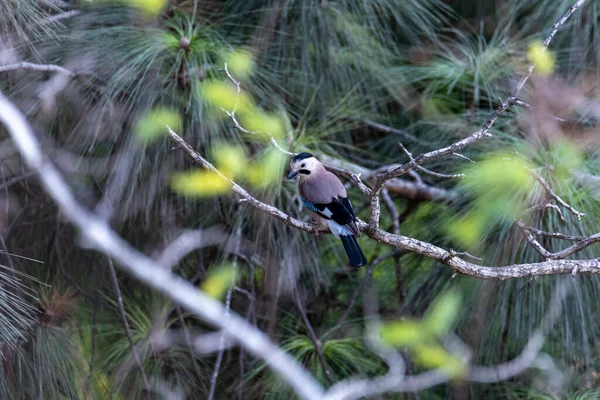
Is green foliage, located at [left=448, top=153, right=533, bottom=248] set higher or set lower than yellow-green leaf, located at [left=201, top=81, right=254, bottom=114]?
lower

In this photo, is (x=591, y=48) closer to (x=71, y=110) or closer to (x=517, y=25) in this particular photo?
(x=517, y=25)

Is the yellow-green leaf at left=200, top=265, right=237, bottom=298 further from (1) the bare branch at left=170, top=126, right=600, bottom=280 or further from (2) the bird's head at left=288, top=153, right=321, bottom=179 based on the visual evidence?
(1) the bare branch at left=170, top=126, right=600, bottom=280

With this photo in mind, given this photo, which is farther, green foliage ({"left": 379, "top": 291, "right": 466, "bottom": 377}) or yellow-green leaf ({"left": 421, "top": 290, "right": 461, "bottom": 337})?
yellow-green leaf ({"left": 421, "top": 290, "right": 461, "bottom": 337})

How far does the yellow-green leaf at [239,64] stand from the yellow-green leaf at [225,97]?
1.6 inches

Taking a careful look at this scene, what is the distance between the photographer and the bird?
1.79 m

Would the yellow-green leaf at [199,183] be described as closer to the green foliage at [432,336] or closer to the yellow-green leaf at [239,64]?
the yellow-green leaf at [239,64]

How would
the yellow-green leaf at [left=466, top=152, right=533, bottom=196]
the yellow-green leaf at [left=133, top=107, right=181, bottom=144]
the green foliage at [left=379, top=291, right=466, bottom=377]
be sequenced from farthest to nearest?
the yellow-green leaf at [left=133, top=107, right=181, bottom=144] < the yellow-green leaf at [left=466, top=152, right=533, bottom=196] < the green foliage at [left=379, top=291, right=466, bottom=377]

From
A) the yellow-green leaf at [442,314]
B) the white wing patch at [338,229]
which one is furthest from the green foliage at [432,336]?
the white wing patch at [338,229]

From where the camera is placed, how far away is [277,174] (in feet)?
6.39

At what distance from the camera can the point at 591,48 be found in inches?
88.4

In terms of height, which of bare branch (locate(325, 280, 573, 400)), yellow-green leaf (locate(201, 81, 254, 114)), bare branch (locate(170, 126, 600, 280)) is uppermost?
yellow-green leaf (locate(201, 81, 254, 114))

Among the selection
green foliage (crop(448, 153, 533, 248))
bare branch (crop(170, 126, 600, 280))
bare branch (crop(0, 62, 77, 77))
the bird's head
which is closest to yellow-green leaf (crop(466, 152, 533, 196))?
green foliage (crop(448, 153, 533, 248))

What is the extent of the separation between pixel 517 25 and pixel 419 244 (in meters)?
1.16

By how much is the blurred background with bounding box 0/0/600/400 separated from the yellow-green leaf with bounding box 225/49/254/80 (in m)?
0.01
